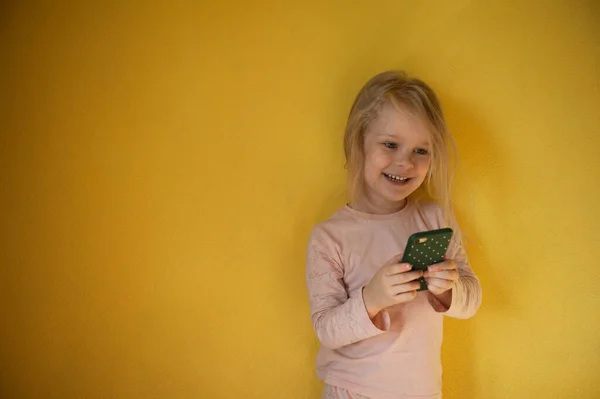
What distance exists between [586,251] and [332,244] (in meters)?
0.58

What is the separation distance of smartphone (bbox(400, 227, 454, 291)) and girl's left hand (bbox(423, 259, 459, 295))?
10 mm

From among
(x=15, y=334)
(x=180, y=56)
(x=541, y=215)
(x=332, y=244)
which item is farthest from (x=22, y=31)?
(x=541, y=215)

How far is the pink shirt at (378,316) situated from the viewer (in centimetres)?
98

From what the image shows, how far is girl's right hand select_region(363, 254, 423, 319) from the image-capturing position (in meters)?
0.88

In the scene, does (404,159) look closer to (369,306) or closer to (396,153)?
(396,153)

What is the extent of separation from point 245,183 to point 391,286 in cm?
44

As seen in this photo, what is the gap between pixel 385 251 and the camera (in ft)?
3.45

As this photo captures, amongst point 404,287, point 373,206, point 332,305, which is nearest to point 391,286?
point 404,287

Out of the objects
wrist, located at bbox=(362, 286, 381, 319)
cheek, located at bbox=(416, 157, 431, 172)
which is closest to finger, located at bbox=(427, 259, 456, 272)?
wrist, located at bbox=(362, 286, 381, 319)

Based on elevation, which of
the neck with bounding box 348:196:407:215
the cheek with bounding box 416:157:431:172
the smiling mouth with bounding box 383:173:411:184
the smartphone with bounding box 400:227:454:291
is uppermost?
the cheek with bounding box 416:157:431:172

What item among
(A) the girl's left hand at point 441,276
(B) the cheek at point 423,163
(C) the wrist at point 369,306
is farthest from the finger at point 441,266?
(B) the cheek at point 423,163

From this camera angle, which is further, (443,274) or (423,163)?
(423,163)

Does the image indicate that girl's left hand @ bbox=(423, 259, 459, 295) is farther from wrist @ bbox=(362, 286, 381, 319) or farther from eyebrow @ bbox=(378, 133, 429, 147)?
eyebrow @ bbox=(378, 133, 429, 147)

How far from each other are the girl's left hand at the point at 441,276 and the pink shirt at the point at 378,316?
77 millimetres
